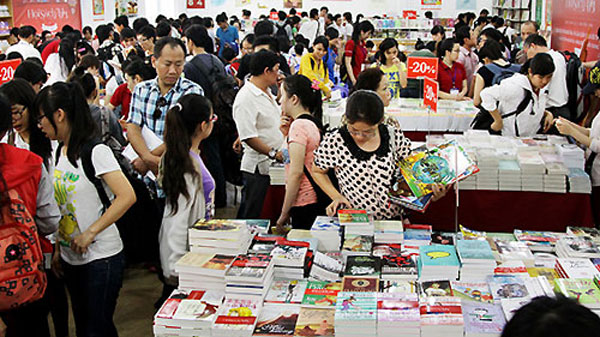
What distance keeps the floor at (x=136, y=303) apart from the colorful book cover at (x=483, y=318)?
7.19 ft

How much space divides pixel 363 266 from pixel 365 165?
70 centimetres

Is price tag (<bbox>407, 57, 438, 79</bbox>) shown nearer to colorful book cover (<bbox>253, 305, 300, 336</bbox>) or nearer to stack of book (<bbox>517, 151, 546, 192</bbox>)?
stack of book (<bbox>517, 151, 546, 192</bbox>)

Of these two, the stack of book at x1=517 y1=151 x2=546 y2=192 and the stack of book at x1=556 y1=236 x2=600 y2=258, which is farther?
the stack of book at x1=517 y1=151 x2=546 y2=192

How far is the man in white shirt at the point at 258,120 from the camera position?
160 inches

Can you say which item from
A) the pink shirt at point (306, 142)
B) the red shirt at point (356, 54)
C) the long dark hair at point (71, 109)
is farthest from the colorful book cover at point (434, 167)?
the red shirt at point (356, 54)

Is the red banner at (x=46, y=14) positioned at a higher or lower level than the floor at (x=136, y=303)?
higher

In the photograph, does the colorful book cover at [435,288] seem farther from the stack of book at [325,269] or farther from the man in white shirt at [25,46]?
the man in white shirt at [25,46]

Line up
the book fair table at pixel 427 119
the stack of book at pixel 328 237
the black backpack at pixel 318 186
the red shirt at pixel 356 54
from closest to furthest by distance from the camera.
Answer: the stack of book at pixel 328 237 < the black backpack at pixel 318 186 < the book fair table at pixel 427 119 < the red shirt at pixel 356 54

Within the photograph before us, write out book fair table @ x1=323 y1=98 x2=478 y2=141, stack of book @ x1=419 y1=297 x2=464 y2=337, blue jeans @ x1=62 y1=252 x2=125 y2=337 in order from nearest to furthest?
1. stack of book @ x1=419 y1=297 x2=464 y2=337
2. blue jeans @ x1=62 y1=252 x2=125 y2=337
3. book fair table @ x1=323 y1=98 x2=478 y2=141

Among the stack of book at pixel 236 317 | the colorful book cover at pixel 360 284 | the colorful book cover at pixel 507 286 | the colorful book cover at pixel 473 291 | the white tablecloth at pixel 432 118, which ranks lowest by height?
the stack of book at pixel 236 317

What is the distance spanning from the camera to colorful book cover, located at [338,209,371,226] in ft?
9.41

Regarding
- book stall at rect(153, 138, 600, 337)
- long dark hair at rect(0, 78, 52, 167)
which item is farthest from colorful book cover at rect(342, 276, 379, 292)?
long dark hair at rect(0, 78, 52, 167)

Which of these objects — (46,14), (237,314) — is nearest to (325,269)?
(237,314)

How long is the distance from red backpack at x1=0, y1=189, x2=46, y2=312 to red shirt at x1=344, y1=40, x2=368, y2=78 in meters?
8.22
